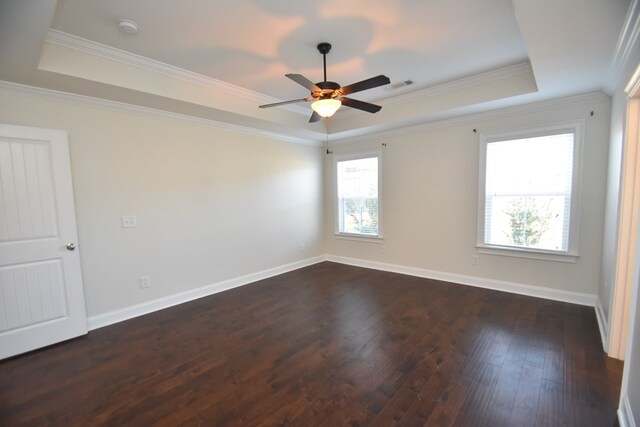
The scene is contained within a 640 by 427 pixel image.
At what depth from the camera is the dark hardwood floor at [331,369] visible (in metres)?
1.82

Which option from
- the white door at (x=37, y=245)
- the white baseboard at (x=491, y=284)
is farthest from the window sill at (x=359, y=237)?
the white door at (x=37, y=245)

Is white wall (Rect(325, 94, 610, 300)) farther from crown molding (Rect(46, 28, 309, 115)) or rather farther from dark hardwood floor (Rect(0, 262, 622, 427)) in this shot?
crown molding (Rect(46, 28, 309, 115))

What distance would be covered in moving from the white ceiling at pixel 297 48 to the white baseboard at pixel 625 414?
2394 mm

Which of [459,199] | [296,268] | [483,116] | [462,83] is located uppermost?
[462,83]

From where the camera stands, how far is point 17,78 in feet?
8.18

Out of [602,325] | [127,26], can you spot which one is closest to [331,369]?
[602,325]

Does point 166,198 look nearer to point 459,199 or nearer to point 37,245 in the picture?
point 37,245

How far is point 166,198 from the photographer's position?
3.65m

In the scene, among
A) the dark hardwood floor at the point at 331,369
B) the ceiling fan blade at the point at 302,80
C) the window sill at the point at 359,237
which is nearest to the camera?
the dark hardwood floor at the point at 331,369

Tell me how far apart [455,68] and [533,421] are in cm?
332

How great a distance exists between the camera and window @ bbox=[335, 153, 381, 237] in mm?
5289

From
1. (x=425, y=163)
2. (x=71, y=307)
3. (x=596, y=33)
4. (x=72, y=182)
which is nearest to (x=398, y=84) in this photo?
(x=425, y=163)

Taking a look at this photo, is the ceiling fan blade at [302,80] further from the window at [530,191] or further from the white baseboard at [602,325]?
the white baseboard at [602,325]

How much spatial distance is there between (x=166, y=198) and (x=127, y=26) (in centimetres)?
196
